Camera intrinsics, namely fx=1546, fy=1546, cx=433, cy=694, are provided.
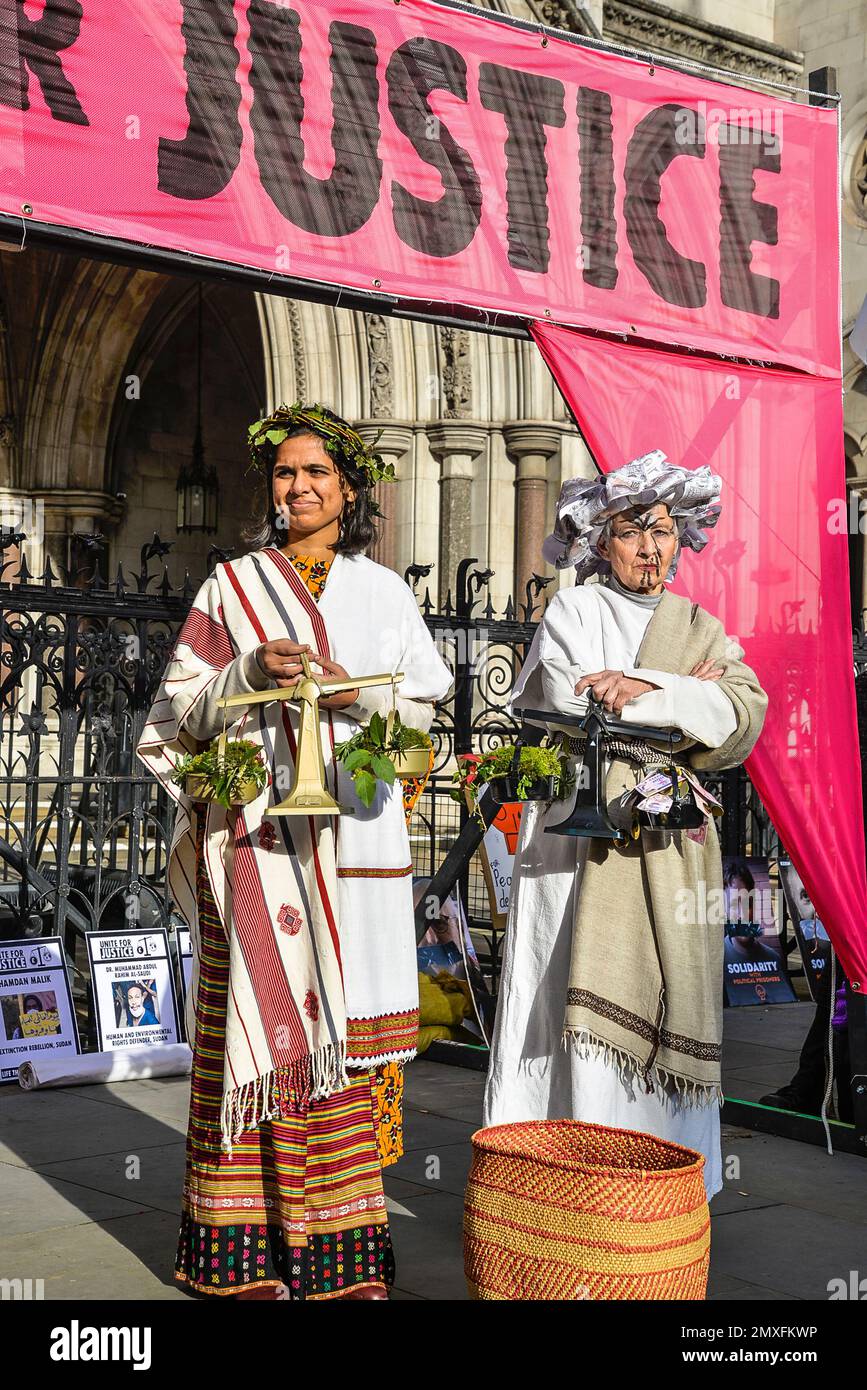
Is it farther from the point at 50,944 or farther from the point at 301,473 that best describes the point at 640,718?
the point at 50,944

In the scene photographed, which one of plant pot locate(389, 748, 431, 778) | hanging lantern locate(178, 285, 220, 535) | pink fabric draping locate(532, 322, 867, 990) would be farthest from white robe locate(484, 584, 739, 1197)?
hanging lantern locate(178, 285, 220, 535)

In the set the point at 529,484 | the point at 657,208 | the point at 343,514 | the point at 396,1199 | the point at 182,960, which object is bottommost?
the point at 396,1199

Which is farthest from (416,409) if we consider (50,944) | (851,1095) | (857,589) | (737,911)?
(851,1095)

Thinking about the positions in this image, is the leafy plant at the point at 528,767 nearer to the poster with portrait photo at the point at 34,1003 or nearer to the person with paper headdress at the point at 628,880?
the person with paper headdress at the point at 628,880

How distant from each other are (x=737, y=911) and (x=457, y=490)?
505 centimetres

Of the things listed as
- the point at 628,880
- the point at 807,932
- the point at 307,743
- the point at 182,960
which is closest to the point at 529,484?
the point at 807,932

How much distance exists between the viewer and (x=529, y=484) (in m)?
12.6

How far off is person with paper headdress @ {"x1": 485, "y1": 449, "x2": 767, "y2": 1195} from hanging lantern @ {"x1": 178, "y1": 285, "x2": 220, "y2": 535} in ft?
41.8

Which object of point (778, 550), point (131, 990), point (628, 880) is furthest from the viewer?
point (131, 990)

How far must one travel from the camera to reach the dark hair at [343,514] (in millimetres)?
3709

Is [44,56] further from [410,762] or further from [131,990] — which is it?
[131,990]

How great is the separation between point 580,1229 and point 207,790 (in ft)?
4.09

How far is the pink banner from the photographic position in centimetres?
424

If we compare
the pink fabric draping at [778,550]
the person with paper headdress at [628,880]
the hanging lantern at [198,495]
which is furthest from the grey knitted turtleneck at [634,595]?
the hanging lantern at [198,495]
